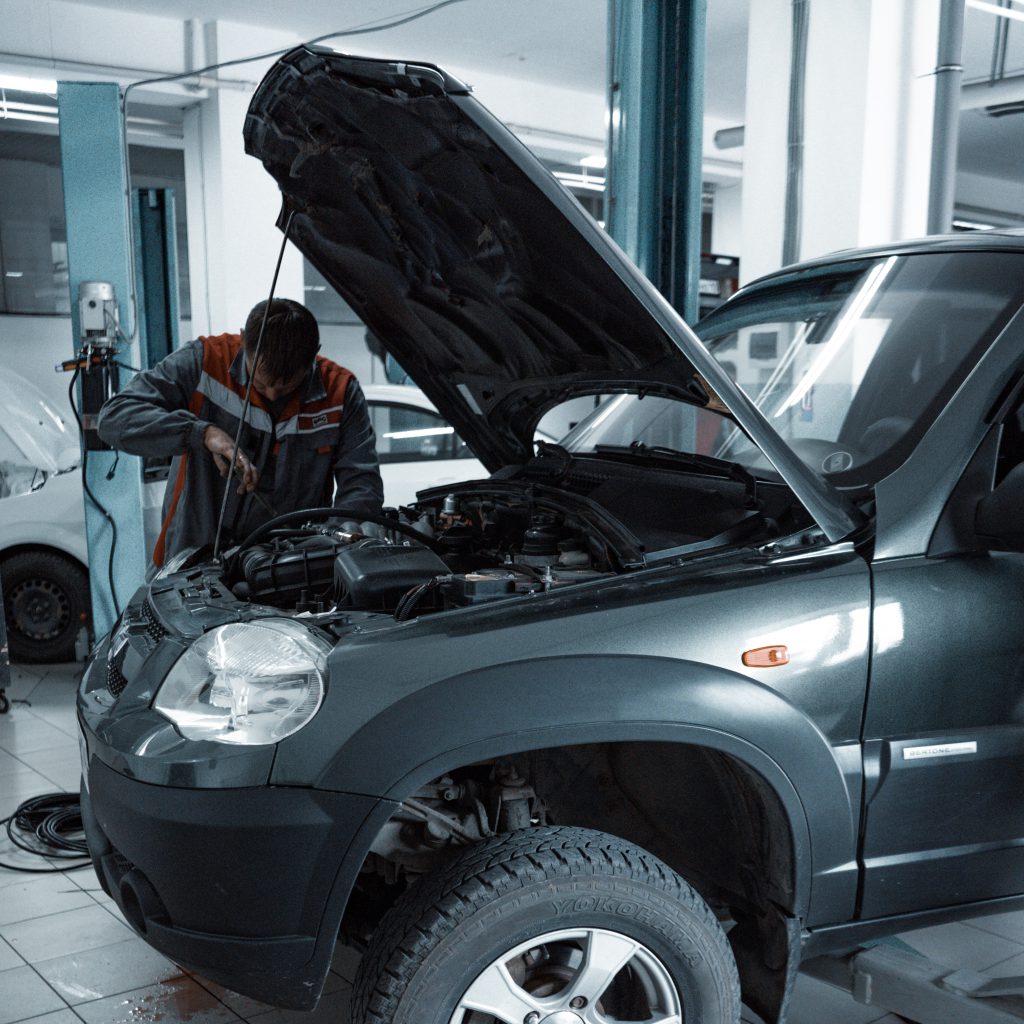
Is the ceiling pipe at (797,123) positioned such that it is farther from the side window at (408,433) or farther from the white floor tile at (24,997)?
the white floor tile at (24,997)

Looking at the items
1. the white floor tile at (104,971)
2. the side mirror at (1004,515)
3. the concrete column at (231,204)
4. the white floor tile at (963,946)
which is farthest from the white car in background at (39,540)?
the concrete column at (231,204)

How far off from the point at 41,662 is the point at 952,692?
4948 millimetres

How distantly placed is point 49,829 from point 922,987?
2666 mm

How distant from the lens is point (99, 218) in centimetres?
491

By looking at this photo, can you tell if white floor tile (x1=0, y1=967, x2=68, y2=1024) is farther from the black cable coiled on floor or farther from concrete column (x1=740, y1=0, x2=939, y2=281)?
concrete column (x1=740, y1=0, x2=939, y2=281)

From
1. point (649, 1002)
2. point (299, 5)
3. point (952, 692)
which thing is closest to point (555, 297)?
point (952, 692)

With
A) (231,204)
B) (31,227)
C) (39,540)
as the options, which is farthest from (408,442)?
(31,227)

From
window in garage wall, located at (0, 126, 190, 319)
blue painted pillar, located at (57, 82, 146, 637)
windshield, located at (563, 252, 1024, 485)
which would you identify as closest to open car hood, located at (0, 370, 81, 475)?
blue painted pillar, located at (57, 82, 146, 637)

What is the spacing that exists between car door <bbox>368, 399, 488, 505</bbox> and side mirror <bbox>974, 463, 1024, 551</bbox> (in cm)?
416

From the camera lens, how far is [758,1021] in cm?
242

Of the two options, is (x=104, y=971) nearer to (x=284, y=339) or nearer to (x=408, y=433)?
(x=284, y=339)

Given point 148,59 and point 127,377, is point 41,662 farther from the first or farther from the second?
point 148,59

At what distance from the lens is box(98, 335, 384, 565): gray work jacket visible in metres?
3.46

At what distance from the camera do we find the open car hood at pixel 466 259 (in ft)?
6.29
